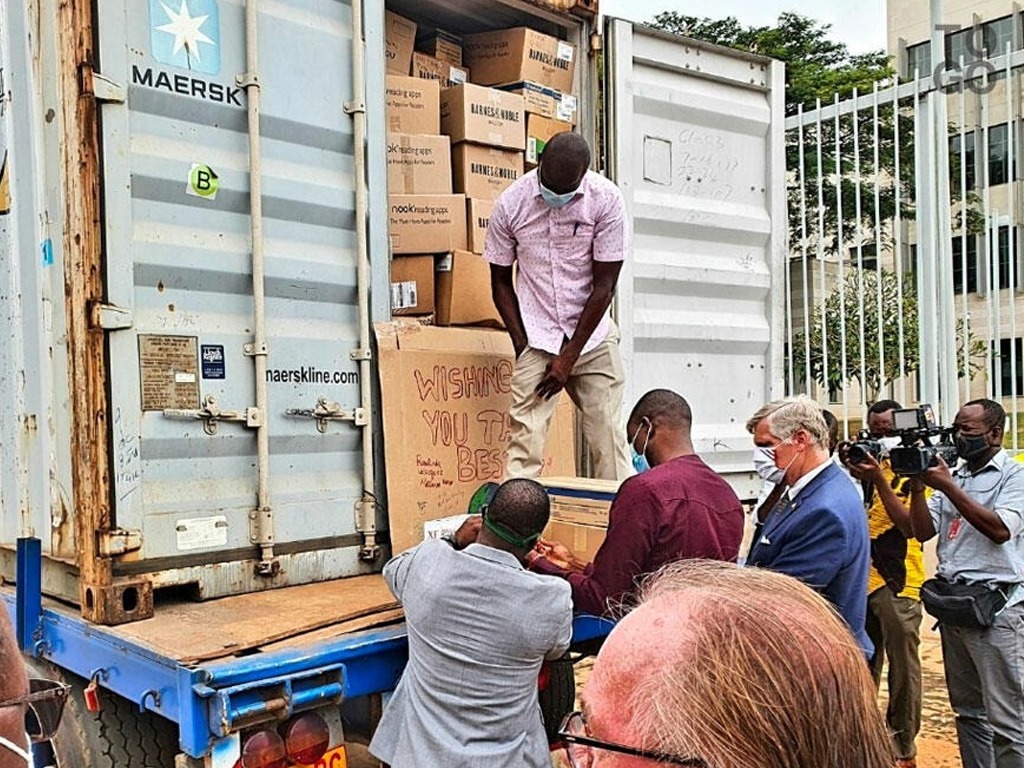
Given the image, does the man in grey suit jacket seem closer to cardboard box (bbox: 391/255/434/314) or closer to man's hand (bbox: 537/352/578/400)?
man's hand (bbox: 537/352/578/400)

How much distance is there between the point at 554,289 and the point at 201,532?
4.94 ft

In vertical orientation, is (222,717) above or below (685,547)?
below

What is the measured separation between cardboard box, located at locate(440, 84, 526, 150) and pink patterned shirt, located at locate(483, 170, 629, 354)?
0.38 m

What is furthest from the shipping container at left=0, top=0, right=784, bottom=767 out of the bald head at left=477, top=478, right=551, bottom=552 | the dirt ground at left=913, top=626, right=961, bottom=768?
the dirt ground at left=913, top=626, right=961, bottom=768

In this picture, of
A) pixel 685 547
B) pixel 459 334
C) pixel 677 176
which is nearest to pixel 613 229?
pixel 459 334

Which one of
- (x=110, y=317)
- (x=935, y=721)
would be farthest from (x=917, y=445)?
(x=110, y=317)

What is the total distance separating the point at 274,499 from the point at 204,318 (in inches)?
22.0

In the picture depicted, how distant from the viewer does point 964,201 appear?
4668mm

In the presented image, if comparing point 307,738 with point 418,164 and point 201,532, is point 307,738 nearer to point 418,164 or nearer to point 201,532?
point 201,532

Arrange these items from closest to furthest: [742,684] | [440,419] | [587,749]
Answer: [742,684], [587,749], [440,419]

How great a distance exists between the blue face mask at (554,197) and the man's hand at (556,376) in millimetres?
532

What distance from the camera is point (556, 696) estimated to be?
3.29 m

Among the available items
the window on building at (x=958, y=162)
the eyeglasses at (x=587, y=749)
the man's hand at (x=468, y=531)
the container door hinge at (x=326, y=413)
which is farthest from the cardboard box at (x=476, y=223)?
the window on building at (x=958, y=162)

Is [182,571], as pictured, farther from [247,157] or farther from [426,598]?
[247,157]
